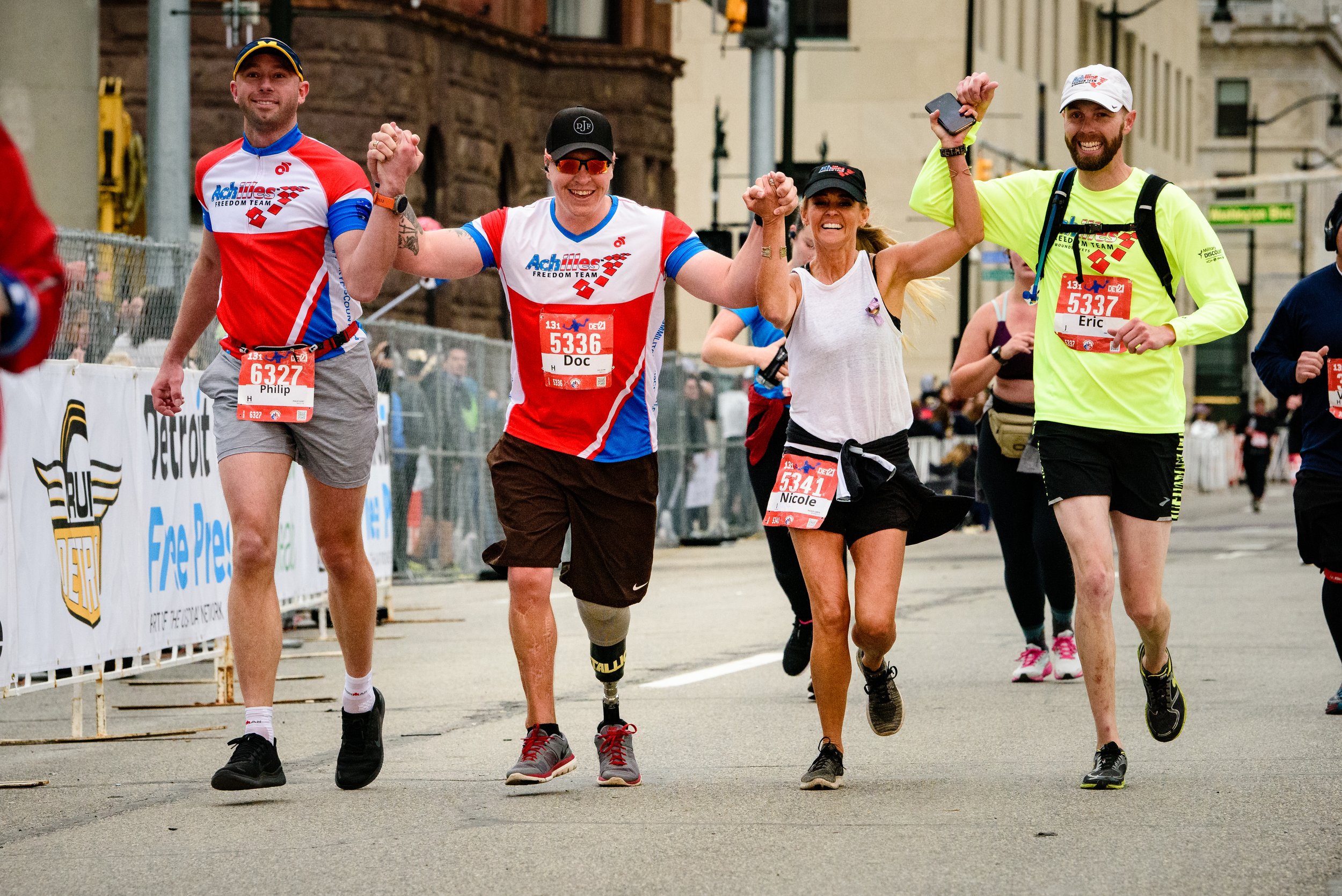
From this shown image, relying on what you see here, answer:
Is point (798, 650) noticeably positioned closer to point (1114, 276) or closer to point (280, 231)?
point (1114, 276)

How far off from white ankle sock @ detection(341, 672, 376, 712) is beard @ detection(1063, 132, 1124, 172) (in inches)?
109

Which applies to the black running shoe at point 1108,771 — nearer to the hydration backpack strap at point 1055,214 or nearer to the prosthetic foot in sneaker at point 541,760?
the hydration backpack strap at point 1055,214

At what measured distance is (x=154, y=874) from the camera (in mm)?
5727

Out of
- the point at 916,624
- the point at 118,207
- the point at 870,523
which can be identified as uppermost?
the point at 118,207

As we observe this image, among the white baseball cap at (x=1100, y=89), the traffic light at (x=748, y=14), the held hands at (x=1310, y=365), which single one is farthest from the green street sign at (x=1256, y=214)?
the white baseball cap at (x=1100, y=89)

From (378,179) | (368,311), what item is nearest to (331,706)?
(378,179)

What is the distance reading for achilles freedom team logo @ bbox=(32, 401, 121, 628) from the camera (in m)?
8.48

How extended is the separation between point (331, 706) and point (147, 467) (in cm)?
131

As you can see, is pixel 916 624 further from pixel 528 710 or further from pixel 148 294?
pixel 528 710

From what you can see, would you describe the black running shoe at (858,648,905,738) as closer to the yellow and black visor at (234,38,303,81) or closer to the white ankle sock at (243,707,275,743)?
the white ankle sock at (243,707,275,743)

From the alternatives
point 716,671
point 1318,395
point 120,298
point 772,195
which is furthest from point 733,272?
point 120,298

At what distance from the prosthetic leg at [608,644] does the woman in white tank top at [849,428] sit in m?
0.60

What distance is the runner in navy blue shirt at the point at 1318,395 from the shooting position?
886cm

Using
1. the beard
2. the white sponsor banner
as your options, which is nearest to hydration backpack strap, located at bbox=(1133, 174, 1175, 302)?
the beard
